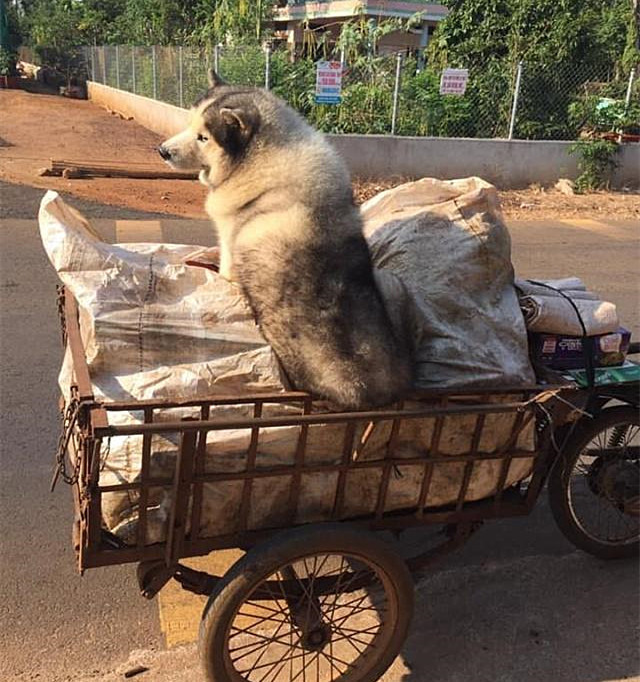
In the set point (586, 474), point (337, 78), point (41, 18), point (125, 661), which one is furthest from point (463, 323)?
point (41, 18)

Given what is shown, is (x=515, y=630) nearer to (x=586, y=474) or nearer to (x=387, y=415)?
(x=586, y=474)

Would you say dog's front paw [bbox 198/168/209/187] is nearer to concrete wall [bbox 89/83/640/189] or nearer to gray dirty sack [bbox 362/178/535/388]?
gray dirty sack [bbox 362/178/535/388]

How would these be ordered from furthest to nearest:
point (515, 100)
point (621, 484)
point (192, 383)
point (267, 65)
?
point (515, 100)
point (267, 65)
point (621, 484)
point (192, 383)

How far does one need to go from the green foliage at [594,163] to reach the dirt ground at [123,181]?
0.94ft

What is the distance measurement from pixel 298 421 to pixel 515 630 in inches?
57.5

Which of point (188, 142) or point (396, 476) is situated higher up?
point (188, 142)

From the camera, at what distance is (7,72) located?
28750 mm

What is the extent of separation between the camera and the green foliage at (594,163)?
1270cm

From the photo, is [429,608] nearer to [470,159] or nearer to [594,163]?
[470,159]

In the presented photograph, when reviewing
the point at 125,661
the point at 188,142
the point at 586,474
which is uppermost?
the point at 188,142

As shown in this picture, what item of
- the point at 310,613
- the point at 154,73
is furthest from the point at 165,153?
the point at 154,73

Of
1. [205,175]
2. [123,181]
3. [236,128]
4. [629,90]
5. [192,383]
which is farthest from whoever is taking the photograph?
[629,90]

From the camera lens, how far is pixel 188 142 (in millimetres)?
2723

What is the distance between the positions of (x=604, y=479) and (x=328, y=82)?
10.2 meters
